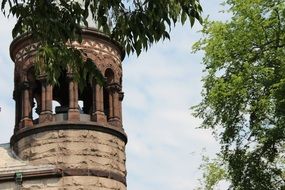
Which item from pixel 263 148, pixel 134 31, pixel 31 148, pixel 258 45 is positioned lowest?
pixel 134 31

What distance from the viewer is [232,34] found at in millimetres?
17438

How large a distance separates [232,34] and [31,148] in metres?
6.85

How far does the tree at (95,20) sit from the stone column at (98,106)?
12.6 metres

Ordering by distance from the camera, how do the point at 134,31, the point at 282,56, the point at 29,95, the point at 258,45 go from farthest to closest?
the point at 29,95
the point at 258,45
the point at 282,56
the point at 134,31

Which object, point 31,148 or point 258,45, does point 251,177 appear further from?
point 31,148

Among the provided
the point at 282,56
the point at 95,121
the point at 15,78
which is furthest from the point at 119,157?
the point at 282,56

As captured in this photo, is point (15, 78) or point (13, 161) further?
point (15, 78)

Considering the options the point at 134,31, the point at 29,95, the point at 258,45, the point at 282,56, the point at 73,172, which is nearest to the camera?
the point at 134,31

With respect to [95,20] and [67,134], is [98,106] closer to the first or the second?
[67,134]

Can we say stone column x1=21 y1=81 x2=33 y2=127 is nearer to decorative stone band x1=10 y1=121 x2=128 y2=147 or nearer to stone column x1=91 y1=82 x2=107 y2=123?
decorative stone band x1=10 y1=121 x2=128 y2=147

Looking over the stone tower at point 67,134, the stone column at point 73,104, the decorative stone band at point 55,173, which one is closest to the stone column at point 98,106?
the stone tower at point 67,134

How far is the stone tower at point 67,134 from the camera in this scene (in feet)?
61.2

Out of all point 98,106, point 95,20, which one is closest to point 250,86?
point 98,106

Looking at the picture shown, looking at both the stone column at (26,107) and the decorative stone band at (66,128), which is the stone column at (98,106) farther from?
the stone column at (26,107)
